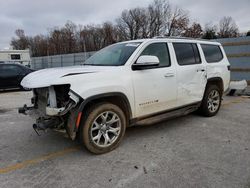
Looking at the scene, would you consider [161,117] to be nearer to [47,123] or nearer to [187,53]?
[187,53]

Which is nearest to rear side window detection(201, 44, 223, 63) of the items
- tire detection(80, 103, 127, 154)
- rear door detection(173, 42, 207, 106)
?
rear door detection(173, 42, 207, 106)

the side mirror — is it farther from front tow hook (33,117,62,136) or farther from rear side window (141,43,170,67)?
front tow hook (33,117,62,136)

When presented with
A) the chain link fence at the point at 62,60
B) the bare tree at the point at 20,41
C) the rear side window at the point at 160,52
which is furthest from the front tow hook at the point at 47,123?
the bare tree at the point at 20,41

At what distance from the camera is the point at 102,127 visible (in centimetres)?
307

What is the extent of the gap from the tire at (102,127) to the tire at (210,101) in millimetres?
2427

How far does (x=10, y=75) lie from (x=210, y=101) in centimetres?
924

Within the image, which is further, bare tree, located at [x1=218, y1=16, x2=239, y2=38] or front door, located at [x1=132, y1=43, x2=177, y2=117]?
bare tree, located at [x1=218, y1=16, x2=239, y2=38]

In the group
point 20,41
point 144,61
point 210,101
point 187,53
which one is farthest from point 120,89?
point 20,41

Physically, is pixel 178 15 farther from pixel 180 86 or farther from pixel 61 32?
pixel 180 86

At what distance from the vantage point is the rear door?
3938 mm

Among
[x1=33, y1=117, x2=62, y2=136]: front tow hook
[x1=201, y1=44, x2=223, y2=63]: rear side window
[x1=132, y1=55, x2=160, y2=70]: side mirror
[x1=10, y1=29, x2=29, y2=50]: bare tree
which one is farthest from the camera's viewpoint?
[x1=10, y1=29, x2=29, y2=50]: bare tree

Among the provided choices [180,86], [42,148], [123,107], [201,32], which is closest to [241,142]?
[180,86]

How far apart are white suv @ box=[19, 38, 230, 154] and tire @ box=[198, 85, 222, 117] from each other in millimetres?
122

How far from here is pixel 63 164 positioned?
2822 mm
